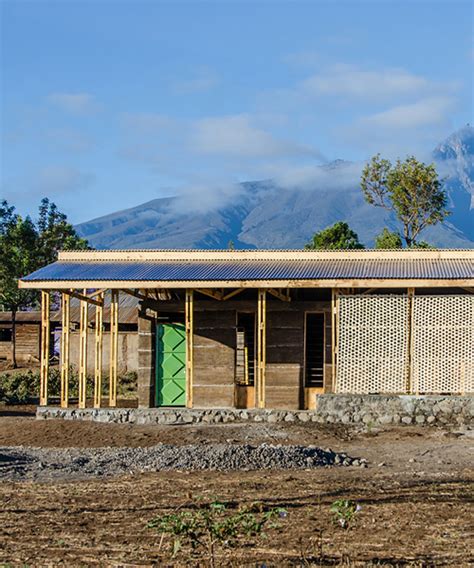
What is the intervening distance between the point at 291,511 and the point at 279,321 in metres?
12.6

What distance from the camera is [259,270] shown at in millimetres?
23281

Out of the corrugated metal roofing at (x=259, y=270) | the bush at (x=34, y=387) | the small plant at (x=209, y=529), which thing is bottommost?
the bush at (x=34, y=387)

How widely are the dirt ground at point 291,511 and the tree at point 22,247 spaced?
24.0m

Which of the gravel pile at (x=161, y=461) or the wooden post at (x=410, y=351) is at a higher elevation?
the wooden post at (x=410, y=351)

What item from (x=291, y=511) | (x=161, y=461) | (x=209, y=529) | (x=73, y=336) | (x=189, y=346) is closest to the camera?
(x=209, y=529)

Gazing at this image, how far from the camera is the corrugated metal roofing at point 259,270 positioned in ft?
73.2

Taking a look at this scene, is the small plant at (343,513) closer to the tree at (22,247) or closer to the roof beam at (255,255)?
the roof beam at (255,255)

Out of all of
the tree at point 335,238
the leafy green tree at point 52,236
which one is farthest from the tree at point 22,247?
the tree at point 335,238

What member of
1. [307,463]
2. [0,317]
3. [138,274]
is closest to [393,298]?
[138,274]

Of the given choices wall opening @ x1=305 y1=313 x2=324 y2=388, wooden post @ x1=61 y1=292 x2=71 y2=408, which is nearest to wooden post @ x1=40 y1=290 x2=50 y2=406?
wooden post @ x1=61 y1=292 x2=71 y2=408

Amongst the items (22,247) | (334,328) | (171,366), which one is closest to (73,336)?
(22,247)

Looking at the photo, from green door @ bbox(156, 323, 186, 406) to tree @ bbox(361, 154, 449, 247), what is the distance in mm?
21252

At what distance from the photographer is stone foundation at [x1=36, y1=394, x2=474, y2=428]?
2114 cm

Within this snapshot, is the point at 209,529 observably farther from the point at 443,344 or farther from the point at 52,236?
the point at 52,236
